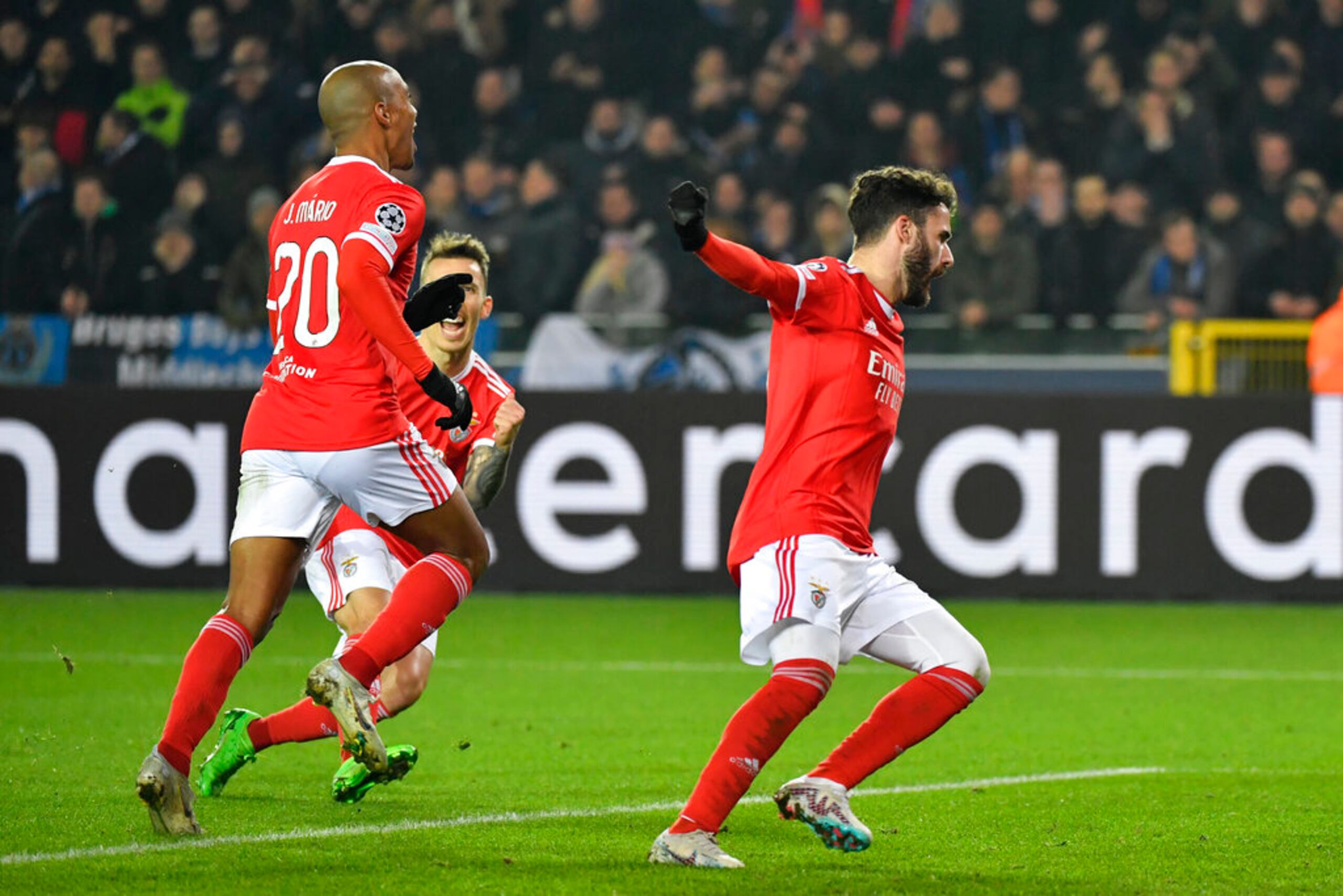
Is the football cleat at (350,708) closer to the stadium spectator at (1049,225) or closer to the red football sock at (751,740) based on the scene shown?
the red football sock at (751,740)

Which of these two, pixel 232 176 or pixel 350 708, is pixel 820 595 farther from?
pixel 232 176

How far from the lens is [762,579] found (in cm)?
449

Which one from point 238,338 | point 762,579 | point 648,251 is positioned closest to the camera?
point 762,579

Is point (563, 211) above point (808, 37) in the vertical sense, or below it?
below

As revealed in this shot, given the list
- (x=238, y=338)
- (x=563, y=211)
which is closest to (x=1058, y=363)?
(x=563, y=211)

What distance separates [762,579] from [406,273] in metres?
1.23

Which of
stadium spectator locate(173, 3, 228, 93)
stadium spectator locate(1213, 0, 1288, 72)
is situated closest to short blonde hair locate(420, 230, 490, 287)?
stadium spectator locate(173, 3, 228, 93)

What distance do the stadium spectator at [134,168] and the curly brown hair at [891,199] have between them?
9778 millimetres

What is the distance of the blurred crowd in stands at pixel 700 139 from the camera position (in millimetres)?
13156

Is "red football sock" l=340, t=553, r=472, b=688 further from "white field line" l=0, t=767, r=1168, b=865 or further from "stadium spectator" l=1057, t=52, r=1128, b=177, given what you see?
"stadium spectator" l=1057, t=52, r=1128, b=177

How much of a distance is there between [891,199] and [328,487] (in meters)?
1.59

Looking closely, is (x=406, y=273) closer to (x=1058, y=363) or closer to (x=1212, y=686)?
(x=1212, y=686)

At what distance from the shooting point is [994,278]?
13.1m

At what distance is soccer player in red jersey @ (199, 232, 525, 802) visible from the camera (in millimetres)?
5508
